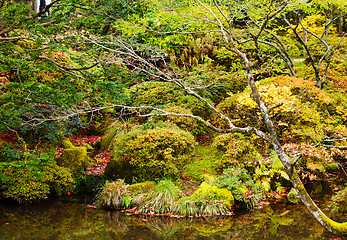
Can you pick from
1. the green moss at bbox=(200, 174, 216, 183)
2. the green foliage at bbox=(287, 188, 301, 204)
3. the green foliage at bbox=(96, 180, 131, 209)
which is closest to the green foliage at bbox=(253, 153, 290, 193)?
the green foliage at bbox=(287, 188, 301, 204)

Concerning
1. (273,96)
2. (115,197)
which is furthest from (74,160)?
(273,96)

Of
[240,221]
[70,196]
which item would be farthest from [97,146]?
[240,221]

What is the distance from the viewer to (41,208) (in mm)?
6160

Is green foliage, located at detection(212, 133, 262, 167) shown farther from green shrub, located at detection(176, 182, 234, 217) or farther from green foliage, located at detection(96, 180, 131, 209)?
green foliage, located at detection(96, 180, 131, 209)

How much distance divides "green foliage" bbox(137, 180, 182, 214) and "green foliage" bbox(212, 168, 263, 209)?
115 cm

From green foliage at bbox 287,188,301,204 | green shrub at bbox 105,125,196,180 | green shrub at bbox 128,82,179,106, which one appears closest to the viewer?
green foliage at bbox 287,188,301,204

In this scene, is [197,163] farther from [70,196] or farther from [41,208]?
[41,208]

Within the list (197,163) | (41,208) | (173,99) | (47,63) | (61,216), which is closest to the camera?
(47,63)

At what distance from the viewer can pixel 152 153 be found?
673 cm

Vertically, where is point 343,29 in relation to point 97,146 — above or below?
above

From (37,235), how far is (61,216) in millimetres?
1032

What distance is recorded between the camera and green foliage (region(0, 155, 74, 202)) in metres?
6.20

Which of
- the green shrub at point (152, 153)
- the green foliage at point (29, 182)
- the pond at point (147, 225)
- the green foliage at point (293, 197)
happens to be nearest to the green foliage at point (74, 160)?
the green foliage at point (29, 182)

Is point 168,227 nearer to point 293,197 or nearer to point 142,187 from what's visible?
point 142,187
